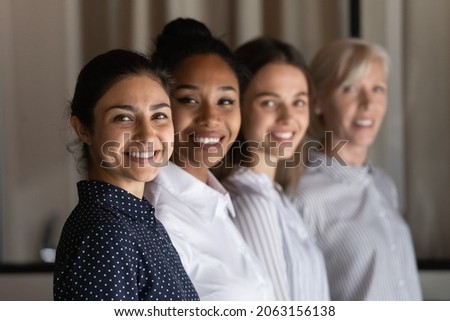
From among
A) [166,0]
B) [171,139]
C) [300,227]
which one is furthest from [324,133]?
[171,139]

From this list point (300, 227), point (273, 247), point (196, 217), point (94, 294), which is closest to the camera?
point (94, 294)

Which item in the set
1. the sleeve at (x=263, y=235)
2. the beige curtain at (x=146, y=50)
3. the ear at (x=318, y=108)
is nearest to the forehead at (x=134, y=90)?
the sleeve at (x=263, y=235)

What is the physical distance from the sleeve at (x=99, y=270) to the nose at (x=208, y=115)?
473mm

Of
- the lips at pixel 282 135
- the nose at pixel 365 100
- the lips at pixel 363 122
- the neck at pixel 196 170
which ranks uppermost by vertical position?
the nose at pixel 365 100

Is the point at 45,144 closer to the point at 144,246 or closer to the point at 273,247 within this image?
the point at 273,247

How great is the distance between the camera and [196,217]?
1476mm

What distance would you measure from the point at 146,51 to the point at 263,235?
0.53m

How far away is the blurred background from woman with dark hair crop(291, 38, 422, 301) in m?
0.28

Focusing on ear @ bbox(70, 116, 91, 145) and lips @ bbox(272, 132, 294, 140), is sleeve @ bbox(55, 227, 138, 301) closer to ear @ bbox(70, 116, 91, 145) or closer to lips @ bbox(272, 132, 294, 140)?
ear @ bbox(70, 116, 91, 145)

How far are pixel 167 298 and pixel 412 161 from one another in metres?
1.53

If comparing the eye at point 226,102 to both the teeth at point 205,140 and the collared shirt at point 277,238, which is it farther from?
the collared shirt at point 277,238

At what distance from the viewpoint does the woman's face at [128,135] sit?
1246 millimetres

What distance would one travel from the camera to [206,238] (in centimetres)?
146

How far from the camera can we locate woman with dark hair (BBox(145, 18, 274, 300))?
1.43m
